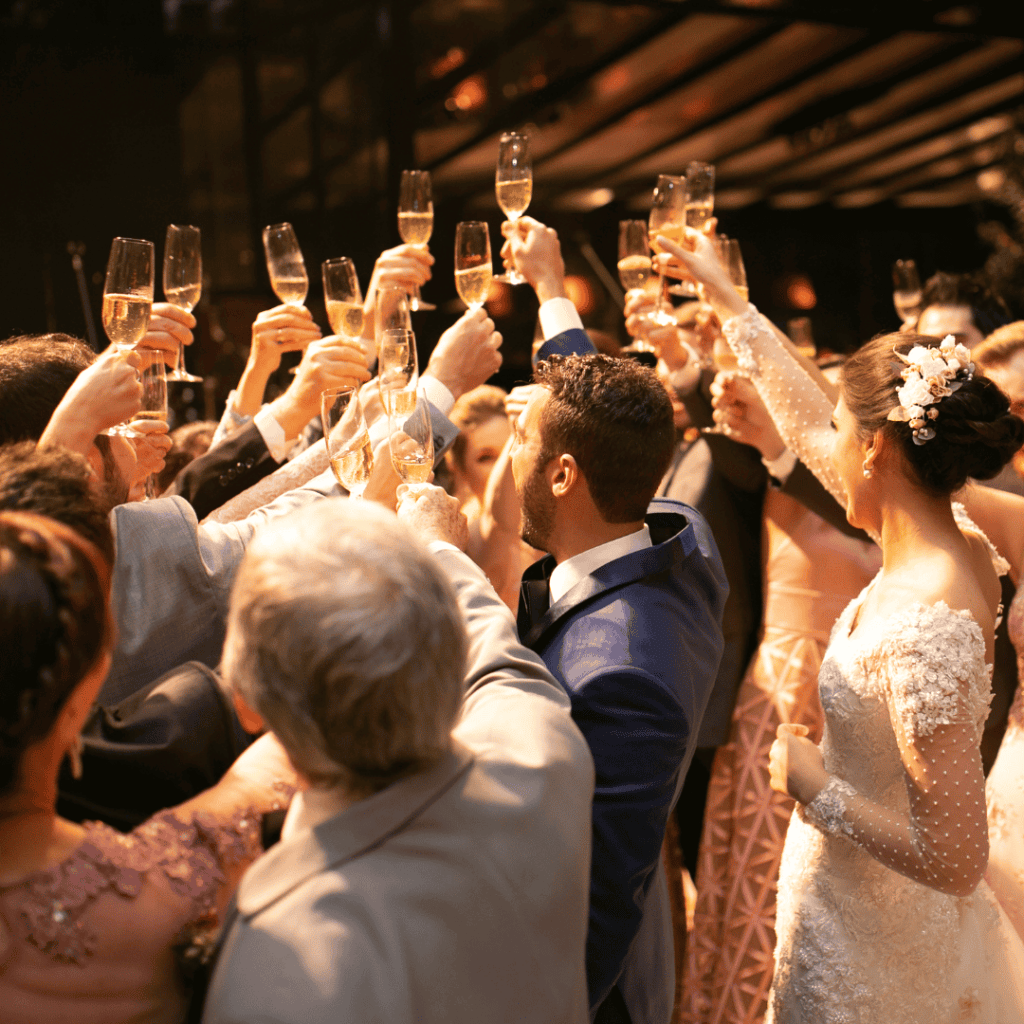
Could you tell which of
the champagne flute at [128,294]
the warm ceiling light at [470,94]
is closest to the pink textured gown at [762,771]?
the champagne flute at [128,294]

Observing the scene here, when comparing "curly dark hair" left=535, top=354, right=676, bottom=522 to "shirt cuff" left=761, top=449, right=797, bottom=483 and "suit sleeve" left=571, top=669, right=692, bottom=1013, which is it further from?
"shirt cuff" left=761, top=449, right=797, bottom=483

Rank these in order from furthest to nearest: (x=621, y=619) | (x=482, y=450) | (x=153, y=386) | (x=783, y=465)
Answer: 1. (x=482, y=450)
2. (x=783, y=465)
3. (x=153, y=386)
4. (x=621, y=619)

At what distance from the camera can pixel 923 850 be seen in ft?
5.37

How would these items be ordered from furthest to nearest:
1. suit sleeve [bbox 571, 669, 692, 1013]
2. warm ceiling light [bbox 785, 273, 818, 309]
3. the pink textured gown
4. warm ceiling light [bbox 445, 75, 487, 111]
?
warm ceiling light [bbox 785, 273, 818, 309]
warm ceiling light [bbox 445, 75, 487, 111]
the pink textured gown
suit sleeve [bbox 571, 669, 692, 1013]

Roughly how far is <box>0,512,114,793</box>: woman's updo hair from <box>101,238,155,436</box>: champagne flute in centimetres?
105

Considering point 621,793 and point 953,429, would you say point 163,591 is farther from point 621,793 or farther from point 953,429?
point 953,429

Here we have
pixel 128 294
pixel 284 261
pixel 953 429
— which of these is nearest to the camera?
pixel 953 429

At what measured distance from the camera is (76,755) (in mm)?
1043

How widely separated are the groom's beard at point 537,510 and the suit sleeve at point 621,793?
43 centimetres

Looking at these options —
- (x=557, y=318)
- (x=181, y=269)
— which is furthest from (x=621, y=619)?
(x=181, y=269)

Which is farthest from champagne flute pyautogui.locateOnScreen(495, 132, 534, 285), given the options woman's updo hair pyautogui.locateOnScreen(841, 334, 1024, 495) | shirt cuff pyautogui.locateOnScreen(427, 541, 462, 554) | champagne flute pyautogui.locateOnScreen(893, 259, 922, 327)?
champagne flute pyautogui.locateOnScreen(893, 259, 922, 327)

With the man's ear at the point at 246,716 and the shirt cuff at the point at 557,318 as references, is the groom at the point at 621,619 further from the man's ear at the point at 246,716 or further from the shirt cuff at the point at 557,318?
the man's ear at the point at 246,716

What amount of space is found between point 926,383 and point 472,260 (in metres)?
1.07

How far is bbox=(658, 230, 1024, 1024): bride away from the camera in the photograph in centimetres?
170
